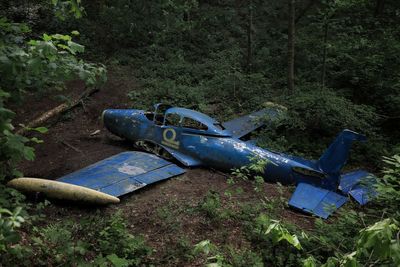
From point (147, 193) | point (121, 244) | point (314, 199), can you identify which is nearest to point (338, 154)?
point (314, 199)

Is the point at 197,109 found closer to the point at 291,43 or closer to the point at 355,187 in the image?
the point at 291,43

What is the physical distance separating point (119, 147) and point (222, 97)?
5.55 meters

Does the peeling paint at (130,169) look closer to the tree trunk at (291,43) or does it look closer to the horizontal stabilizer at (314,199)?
the horizontal stabilizer at (314,199)

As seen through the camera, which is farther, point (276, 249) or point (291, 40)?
point (291, 40)

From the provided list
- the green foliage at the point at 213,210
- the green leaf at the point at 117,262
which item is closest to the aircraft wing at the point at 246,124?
the green foliage at the point at 213,210

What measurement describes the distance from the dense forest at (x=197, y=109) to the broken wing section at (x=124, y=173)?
277 millimetres

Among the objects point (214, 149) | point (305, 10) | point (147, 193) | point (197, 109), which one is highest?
point (305, 10)

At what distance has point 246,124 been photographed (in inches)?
490

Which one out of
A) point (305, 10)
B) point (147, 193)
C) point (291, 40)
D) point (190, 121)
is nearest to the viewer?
point (147, 193)

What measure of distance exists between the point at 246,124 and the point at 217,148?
301 centimetres

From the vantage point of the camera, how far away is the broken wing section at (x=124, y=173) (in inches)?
320

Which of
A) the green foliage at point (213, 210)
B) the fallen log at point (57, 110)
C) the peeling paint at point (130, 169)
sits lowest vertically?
the green foliage at point (213, 210)

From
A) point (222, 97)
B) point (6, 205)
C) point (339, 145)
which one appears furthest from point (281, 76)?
point (6, 205)

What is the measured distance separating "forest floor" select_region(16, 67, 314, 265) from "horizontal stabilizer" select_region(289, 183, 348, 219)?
0.68 ft
